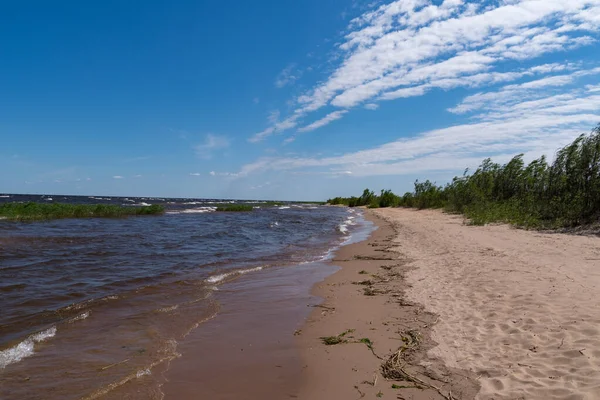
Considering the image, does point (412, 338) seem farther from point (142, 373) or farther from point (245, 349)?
point (142, 373)

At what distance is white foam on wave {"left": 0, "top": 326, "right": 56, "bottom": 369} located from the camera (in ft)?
15.3

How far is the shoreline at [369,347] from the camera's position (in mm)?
3852

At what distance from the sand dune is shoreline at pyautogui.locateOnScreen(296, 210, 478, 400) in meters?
0.24

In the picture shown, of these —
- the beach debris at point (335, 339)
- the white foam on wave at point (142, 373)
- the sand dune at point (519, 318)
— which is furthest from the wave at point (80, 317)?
the sand dune at point (519, 318)

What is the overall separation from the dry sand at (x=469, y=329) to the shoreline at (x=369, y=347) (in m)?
0.02

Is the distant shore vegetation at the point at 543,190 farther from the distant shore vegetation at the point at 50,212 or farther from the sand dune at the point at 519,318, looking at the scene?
the distant shore vegetation at the point at 50,212

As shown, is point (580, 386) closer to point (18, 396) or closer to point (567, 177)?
point (18, 396)

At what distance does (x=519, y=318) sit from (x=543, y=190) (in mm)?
20662

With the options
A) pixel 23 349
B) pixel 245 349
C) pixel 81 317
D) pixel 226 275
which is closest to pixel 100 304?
pixel 81 317

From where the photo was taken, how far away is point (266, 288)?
350 inches

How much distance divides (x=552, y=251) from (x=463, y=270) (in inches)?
166

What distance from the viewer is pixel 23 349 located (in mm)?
4965

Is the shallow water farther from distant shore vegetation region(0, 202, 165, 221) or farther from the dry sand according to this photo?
distant shore vegetation region(0, 202, 165, 221)

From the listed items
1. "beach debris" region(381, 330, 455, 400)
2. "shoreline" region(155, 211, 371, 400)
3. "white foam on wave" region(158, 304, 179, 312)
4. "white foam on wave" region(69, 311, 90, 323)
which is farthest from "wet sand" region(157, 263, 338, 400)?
"white foam on wave" region(69, 311, 90, 323)
